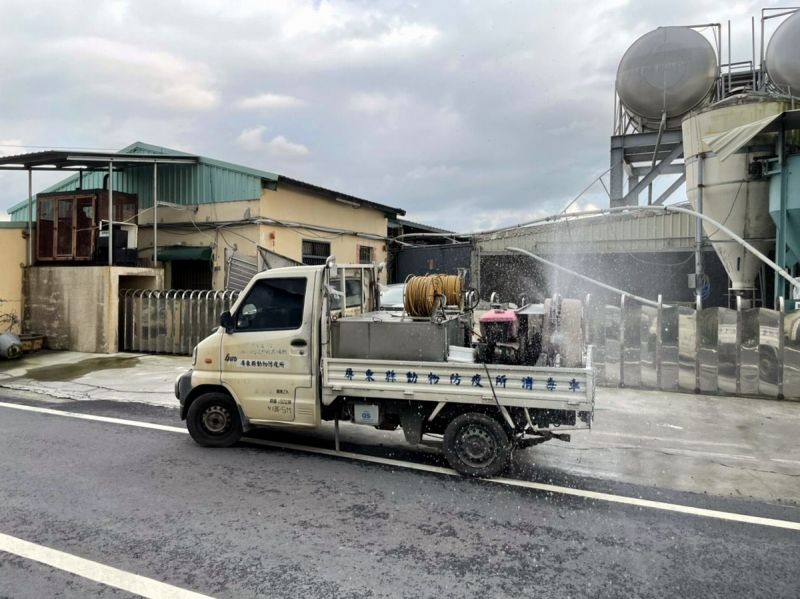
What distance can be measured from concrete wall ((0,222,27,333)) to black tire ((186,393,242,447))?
12092 millimetres

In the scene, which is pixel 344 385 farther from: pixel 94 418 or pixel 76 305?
pixel 76 305

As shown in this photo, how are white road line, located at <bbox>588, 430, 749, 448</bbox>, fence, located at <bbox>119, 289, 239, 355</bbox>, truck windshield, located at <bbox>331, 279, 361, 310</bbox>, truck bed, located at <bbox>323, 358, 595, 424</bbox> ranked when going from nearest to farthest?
truck bed, located at <bbox>323, 358, 595, 424</bbox> → truck windshield, located at <bbox>331, 279, 361, 310</bbox> → white road line, located at <bbox>588, 430, 749, 448</bbox> → fence, located at <bbox>119, 289, 239, 355</bbox>

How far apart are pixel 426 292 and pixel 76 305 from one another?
42.6 ft

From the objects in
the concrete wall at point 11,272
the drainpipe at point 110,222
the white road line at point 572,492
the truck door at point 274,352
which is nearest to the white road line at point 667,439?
the white road line at point 572,492

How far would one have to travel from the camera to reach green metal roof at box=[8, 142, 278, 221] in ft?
51.2

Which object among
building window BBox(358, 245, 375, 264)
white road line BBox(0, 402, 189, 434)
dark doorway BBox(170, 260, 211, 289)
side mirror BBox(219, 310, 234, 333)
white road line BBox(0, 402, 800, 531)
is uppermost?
building window BBox(358, 245, 375, 264)

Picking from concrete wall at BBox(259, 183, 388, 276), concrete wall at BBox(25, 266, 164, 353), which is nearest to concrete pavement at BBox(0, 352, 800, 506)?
concrete wall at BBox(25, 266, 164, 353)

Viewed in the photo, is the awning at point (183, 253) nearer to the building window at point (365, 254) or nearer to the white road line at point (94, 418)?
the building window at point (365, 254)

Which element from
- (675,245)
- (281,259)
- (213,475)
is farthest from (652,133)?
(213,475)

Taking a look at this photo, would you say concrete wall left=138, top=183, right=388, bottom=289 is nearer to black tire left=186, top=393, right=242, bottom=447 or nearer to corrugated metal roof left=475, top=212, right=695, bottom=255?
corrugated metal roof left=475, top=212, right=695, bottom=255

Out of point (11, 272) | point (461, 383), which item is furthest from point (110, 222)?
point (461, 383)

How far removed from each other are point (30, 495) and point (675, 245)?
17.6m

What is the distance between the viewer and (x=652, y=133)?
62.3 ft

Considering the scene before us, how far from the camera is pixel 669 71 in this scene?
17703 millimetres
